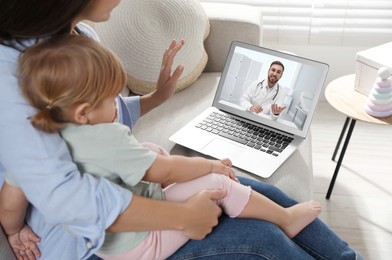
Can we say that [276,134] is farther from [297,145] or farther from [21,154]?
[21,154]

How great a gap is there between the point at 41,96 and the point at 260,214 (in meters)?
0.56

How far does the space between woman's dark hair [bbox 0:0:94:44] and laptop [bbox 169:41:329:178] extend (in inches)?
26.2

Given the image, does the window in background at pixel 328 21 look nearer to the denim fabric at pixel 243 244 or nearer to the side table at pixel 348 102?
the side table at pixel 348 102

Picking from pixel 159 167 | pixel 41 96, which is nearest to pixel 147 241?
pixel 159 167

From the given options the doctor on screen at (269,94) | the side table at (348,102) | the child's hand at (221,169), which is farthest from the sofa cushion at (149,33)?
the child's hand at (221,169)

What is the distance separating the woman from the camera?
868 millimetres

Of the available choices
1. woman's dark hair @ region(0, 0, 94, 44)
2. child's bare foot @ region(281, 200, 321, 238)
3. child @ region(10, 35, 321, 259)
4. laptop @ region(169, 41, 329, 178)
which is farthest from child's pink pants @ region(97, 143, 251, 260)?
woman's dark hair @ region(0, 0, 94, 44)

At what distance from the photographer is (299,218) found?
3.88ft

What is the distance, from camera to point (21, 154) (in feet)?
2.84

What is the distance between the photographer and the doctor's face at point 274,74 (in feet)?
4.97

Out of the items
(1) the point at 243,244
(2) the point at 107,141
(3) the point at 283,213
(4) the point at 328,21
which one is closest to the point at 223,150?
(3) the point at 283,213

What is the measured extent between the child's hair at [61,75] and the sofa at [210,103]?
24.9 inches

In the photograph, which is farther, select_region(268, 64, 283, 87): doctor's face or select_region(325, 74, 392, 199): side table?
select_region(325, 74, 392, 199): side table

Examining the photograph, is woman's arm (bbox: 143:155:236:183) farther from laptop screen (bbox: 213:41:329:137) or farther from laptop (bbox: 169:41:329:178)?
laptop screen (bbox: 213:41:329:137)
